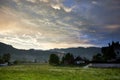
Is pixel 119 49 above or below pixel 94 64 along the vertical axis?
above

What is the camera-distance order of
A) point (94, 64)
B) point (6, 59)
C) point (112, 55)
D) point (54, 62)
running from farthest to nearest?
1. point (6, 59)
2. point (54, 62)
3. point (112, 55)
4. point (94, 64)

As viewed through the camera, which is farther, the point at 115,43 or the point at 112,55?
the point at 115,43

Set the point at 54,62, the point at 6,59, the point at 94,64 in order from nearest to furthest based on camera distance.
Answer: the point at 94,64 < the point at 54,62 < the point at 6,59

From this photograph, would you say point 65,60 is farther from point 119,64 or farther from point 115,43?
point 119,64

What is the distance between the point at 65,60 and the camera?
165 metres

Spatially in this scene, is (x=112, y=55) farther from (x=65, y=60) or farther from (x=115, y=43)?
(x=65, y=60)

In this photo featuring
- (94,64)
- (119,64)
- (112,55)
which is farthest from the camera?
(112,55)

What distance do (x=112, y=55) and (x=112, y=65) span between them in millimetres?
37119

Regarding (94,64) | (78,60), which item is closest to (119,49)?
(78,60)

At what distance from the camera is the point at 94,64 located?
4473 inches

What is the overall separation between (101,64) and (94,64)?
4.25 m

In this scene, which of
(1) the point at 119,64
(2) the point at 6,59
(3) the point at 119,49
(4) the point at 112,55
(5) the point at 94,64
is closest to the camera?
(1) the point at 119,64

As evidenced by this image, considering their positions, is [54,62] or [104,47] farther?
[54,62]

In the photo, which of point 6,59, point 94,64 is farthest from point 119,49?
point 6,59
